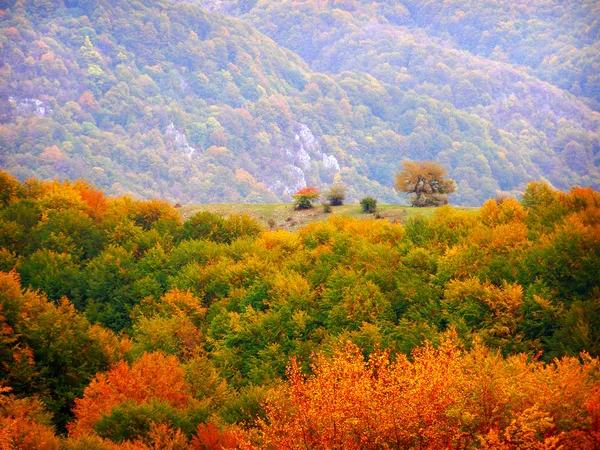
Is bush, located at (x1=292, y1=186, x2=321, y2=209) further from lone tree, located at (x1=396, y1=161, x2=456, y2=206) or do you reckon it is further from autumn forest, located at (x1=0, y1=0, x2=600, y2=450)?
autumn forest, located at (x1=0, y1=0, x2=600, y2=450)

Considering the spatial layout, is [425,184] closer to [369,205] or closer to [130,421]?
[369,205]

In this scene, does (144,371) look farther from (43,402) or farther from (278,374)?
(278,374)

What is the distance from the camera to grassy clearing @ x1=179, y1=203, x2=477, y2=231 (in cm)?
8700

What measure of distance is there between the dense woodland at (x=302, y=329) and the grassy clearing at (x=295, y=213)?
15.0 meters

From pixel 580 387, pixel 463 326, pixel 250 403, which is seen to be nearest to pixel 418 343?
pixel 463 326

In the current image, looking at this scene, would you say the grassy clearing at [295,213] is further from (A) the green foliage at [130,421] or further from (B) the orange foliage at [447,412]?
(A) the green foliage at [130,421]

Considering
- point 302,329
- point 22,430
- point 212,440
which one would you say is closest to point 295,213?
point 302,329

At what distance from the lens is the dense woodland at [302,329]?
1161 inches

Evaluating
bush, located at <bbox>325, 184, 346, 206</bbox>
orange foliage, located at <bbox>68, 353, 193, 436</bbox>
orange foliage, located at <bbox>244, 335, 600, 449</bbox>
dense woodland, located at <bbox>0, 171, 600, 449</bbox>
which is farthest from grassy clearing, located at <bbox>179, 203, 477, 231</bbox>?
orange foliage, located at <bbox>244, 335, 600, 449</bbox>

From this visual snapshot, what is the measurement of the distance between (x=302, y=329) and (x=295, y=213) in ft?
153

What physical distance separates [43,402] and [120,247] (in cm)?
2983

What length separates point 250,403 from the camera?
1496 inches

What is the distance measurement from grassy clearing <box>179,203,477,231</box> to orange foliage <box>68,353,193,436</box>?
46769 mm

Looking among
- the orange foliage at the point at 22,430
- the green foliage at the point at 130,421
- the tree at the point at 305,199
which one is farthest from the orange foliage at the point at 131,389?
the tree at the point at 305,199
